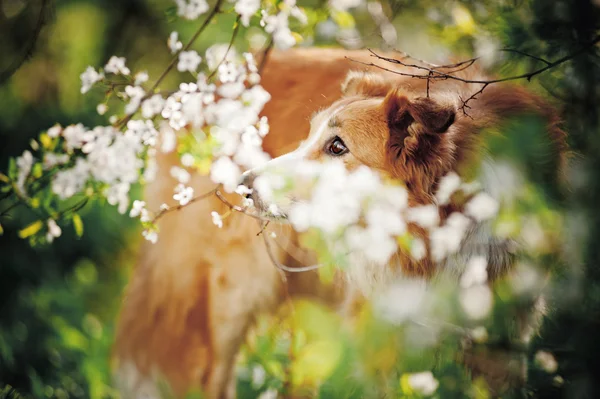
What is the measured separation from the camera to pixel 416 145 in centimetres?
132

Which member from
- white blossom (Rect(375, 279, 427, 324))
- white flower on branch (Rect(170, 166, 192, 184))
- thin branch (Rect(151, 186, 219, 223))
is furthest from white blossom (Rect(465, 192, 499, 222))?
white flower on branch (Rect(170, 166, 192, 184))

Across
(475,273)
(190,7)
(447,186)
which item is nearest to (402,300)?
(475,273)

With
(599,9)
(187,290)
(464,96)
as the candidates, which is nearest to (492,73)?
(464,96)

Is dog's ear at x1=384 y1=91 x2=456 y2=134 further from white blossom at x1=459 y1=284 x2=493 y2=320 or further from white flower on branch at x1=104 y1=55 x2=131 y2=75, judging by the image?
white flower on branch at x1=104 y1=55 x2=131 y2=75

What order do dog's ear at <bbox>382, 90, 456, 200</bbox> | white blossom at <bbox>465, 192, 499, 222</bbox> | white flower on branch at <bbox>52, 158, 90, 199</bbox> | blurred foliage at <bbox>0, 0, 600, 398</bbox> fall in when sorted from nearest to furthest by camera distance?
blurred foliage at <bbox>0, 0, 600, 398</bbox>, white blossom at <bbox>465, 192, 499, 222</bbox>, dog's ear at <bbox>382, 90, 456, 200</bbox>, white flower on branch at <bbox>52, 158, 90, 199</bbox>

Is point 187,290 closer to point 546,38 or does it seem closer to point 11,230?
point 11,230

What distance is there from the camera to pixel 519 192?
105 cm

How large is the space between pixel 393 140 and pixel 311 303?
665 millimetres

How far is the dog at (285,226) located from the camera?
1328 mm

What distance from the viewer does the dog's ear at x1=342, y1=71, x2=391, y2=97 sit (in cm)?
152

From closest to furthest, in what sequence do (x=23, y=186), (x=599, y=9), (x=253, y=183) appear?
1. (x=599, y=9)
2. (x=253, y=183)
3. (x=23, y=186)

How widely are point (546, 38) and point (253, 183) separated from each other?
77 centimetres

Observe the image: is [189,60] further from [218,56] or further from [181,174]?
[181,174]

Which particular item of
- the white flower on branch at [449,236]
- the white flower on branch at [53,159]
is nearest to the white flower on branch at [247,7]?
the white flower on branch at [53,159]
